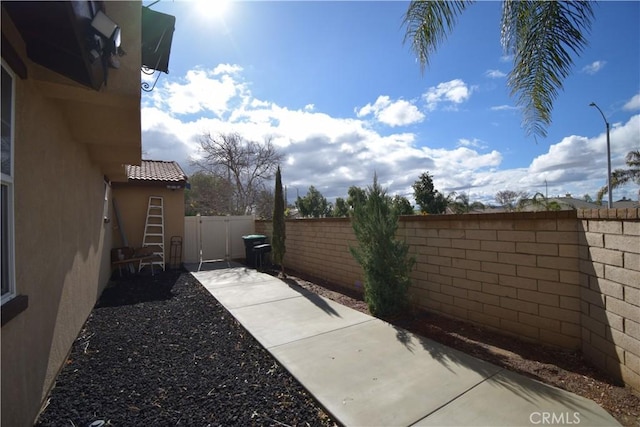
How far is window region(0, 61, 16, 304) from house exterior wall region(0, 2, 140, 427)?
2.9 inches

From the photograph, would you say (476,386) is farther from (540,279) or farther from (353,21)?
(353,21)

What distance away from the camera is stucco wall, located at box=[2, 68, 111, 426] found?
2348 mm

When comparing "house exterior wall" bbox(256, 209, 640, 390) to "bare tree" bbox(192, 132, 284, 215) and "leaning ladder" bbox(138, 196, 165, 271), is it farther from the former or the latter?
"bare tree" bbox(192, 132, 284, 215)

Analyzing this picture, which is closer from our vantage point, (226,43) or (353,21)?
(353,21)

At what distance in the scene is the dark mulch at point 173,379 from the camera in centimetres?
269

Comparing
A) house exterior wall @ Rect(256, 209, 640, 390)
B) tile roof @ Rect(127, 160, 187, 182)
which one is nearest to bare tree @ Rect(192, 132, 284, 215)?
tile roof @ Rect(127, 160, 187, 182)

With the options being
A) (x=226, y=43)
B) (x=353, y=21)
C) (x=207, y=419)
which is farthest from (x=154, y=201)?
(x=207, y=419)

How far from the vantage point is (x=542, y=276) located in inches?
146

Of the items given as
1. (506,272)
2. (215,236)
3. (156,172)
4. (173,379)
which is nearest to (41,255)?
(173,379)

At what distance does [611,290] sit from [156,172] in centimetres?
1245

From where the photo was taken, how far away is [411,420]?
253 centimetres

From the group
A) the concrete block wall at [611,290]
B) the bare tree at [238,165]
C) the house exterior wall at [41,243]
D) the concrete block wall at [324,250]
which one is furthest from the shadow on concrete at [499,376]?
the bare tree at [238,165]

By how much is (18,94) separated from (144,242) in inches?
350

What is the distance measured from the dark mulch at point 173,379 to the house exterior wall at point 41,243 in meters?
0.27
